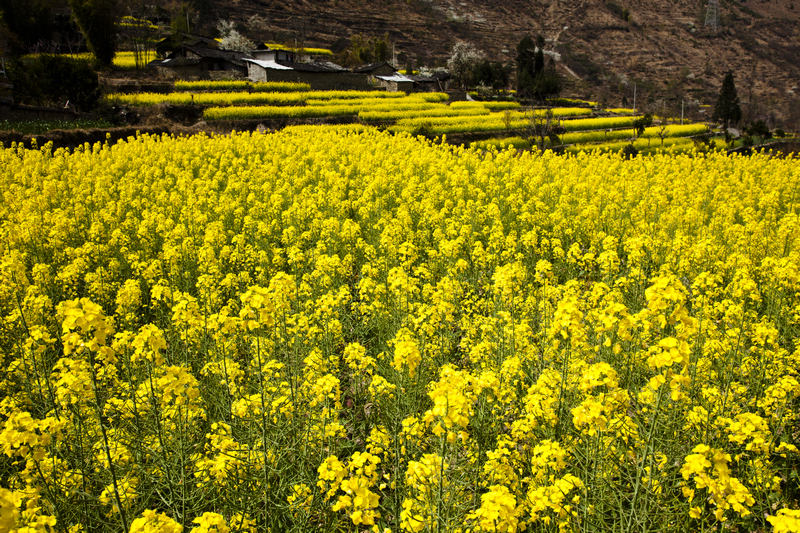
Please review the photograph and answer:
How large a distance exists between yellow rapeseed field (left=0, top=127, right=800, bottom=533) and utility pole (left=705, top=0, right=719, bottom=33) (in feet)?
533

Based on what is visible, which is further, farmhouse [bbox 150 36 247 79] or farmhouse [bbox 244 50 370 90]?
farmhouse [bbox 150 36 247 79]

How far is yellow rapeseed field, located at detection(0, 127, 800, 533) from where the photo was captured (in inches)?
124

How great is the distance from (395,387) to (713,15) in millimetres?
180664

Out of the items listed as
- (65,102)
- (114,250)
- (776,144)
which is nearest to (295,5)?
(65,102)

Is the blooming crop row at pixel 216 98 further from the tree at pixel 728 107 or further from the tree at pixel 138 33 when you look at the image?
the tree at pixel 728 107

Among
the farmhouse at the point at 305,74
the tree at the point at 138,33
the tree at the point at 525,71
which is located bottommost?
the farmhouse at the point at 305,74

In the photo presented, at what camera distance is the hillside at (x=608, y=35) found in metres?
95.4

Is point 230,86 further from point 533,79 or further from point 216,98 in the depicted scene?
point 533,79

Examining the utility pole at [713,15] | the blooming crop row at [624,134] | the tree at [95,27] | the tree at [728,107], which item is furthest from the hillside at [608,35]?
the blooming crop row at [624,134]

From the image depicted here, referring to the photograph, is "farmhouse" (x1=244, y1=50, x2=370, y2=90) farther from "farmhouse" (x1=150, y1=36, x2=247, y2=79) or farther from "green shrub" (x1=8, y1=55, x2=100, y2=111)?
"green shrub" (x1=8, y1=55, x2=100, y2=111)

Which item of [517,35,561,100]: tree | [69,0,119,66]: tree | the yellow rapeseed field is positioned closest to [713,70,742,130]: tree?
[517,35,561,100]: tree

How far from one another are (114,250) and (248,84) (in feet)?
129

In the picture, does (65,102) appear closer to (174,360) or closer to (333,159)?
(333,159)

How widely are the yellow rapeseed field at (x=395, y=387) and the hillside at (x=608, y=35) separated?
8322 cm
